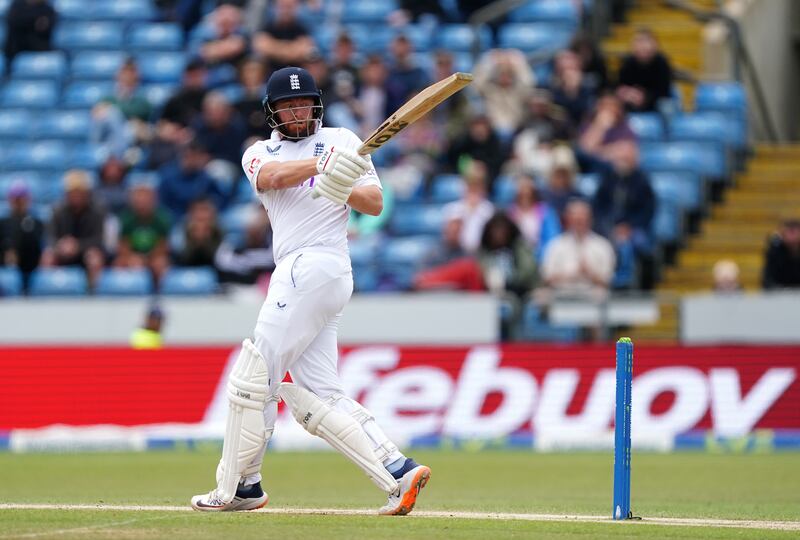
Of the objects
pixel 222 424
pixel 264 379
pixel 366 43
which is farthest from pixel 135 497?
pixel 366 43

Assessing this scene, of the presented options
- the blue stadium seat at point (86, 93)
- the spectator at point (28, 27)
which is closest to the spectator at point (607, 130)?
the blue stadium seat at point (86, 93)

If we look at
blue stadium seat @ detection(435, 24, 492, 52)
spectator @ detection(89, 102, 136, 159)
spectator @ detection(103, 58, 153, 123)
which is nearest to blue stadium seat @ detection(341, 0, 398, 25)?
blue stadium seat @ detection(435, 24, 492, 52)

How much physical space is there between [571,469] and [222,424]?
3.96 m

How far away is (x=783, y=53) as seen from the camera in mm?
22422

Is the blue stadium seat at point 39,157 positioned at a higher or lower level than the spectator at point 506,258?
higher

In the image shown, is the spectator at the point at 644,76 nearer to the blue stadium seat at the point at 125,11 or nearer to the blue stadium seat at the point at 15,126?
the blue stadium seat at the point at 125,11

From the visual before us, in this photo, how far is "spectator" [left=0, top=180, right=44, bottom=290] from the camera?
18.4 m

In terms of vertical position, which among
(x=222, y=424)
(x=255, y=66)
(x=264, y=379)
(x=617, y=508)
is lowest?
(x=222, y=424)

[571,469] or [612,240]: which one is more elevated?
[612,240]

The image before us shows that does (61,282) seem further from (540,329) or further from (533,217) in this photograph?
(540,329)

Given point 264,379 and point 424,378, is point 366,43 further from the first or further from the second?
point 264,379

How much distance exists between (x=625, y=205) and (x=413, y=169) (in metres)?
2.60

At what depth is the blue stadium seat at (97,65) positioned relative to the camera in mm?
21969

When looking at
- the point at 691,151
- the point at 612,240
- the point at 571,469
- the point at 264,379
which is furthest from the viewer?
the point at 691,151
